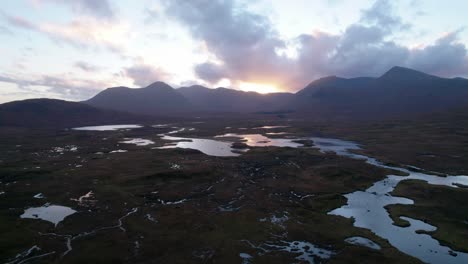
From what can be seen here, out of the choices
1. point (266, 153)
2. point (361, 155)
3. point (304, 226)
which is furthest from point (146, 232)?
point (361, 155)

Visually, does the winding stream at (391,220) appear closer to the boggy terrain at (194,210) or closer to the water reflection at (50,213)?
the boggy terrain at (194,210)

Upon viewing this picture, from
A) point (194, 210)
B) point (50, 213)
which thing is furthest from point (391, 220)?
point (50, 213)

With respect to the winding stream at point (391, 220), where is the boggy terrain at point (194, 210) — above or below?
above

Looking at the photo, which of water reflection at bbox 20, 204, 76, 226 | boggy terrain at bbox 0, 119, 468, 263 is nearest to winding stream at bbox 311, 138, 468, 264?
boggy terrain at bbox 0, 119, 468, 263

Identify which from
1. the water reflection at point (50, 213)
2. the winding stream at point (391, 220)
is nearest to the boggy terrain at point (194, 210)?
the water reflection at point (50, 213)

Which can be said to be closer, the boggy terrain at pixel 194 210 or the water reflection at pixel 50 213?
the boggy terrain at pixel 194 210

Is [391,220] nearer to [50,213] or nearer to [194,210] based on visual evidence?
[194,210]

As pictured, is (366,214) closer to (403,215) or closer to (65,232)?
(403,215)

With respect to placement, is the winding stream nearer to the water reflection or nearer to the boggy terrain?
the boggy terrain
